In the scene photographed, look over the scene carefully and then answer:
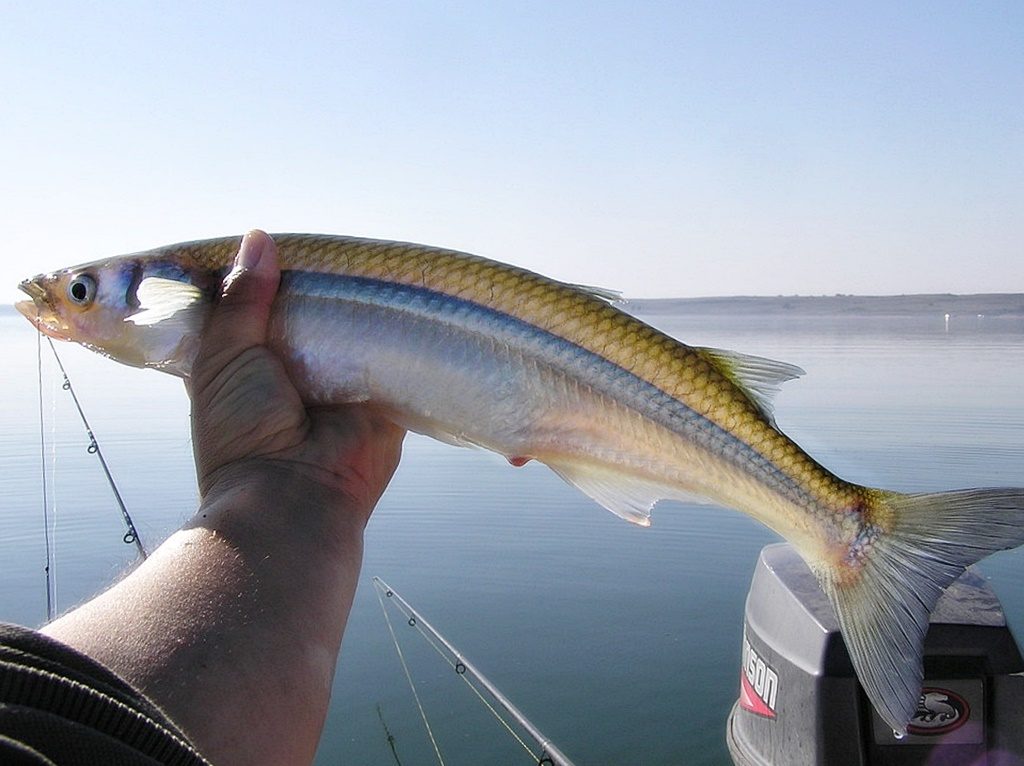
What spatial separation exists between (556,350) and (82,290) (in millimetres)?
1857

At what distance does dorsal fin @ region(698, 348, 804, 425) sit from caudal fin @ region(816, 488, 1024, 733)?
52cm

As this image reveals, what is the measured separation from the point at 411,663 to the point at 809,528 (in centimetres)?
553

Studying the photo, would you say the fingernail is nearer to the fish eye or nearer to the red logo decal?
the fish eye

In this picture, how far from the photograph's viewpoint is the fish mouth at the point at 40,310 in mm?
3439

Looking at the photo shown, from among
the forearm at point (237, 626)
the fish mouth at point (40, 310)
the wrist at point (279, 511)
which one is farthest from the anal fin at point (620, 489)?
the fish mouth at point (40, 310)

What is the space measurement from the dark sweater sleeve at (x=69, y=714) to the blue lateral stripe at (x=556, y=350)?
86.9 inches

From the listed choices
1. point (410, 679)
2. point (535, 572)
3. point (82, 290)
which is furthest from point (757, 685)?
point (535, 572)

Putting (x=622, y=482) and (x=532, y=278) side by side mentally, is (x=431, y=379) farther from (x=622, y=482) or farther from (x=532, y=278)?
(x=622, y=482)

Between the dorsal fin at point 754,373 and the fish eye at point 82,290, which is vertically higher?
the fish eye at point 82,290

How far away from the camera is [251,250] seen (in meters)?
3.14

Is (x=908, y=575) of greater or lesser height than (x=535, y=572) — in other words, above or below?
above

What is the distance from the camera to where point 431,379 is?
10.3 feet

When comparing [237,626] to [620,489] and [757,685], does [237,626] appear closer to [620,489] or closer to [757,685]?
[620,489]

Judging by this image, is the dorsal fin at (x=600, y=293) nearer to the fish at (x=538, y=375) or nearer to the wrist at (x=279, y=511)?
the fish at (x=538, y=375)
